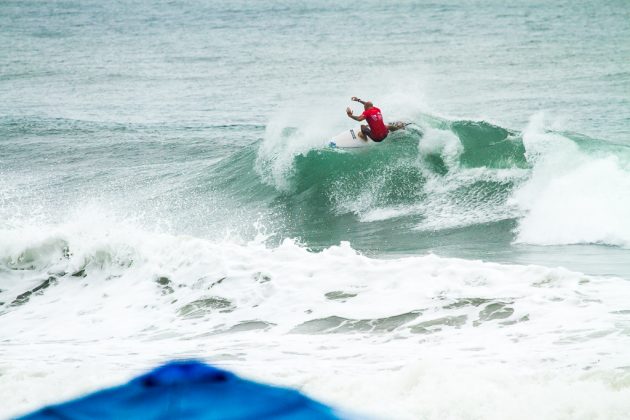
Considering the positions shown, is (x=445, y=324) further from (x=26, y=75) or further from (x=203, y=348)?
(x=26, y=75)

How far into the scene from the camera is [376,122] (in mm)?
14969

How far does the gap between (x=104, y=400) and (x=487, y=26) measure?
52907mm

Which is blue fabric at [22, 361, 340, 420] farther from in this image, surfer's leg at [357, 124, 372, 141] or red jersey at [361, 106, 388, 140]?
surfer's leg at [357, 124, 372, 141]

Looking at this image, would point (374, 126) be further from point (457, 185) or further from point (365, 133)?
point (457, 185)

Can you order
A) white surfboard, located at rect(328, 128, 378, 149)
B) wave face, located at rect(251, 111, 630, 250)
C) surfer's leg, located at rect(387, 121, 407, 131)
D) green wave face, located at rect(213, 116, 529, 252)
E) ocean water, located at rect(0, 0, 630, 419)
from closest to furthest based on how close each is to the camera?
1. ocean water, located at rect(0, 0, 630, 419)
2. wave face, located at rect(251, 111, 630, 250)
3. green wave face, located at rect(213, 116, 529, 252)
4. white surfboard, located at rect(328, 128, 378, 149)
5. surfer's leg, located at rect(387, 121, 407, 131)

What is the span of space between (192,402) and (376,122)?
9.73 m

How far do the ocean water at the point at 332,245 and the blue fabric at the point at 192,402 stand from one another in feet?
0.70

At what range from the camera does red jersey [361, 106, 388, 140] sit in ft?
48.7

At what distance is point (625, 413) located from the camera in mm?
5094

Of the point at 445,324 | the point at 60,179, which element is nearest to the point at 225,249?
Answer: the point at 445,324

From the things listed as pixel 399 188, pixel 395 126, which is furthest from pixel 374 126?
pixel 399 188

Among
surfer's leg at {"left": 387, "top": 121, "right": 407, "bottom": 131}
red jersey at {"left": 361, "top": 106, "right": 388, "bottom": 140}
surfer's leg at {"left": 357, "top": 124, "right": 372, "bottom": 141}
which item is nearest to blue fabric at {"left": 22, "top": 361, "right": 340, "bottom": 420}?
red jersey at {"left": 361, "top": 106, "right": 388, "bottom": 140}

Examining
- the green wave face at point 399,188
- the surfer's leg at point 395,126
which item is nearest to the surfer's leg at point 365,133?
the green wave face at point 399,188

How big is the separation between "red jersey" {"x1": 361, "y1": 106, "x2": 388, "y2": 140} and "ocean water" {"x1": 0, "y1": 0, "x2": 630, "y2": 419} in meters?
0.29
